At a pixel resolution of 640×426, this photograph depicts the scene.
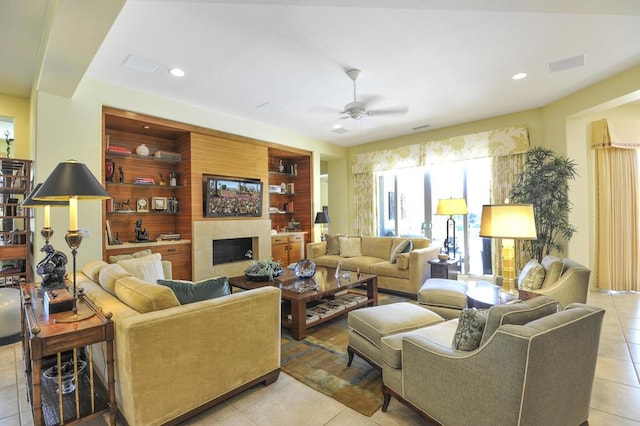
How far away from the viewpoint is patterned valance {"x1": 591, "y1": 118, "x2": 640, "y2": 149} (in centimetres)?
475

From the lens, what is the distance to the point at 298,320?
3.18 metres

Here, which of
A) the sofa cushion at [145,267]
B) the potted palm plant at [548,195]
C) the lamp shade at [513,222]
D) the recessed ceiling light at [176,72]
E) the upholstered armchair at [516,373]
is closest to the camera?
the upholstered armchair at [516,373]

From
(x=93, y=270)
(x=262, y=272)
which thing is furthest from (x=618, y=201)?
(x=93, y=270)

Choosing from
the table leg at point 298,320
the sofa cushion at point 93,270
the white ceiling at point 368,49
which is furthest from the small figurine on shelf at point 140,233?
the table leg at point 298,320

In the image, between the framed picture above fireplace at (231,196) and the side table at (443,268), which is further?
the framed picture above fireplace at (231,196)

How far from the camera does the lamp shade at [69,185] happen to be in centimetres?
175

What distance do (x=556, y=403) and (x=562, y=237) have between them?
430 cm

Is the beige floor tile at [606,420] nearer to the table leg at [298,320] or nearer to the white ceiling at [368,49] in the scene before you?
the table leg at [298,320]

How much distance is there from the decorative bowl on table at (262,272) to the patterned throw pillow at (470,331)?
2511 millimetres

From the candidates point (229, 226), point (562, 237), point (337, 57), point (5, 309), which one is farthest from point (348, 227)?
point (5, 309)

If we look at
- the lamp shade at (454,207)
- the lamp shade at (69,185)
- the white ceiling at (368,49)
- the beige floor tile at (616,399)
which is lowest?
the beige floor tile at (616,399)

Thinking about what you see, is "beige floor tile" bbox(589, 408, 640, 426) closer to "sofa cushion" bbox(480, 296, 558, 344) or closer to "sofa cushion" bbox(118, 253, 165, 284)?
"sofa cushion" bbox(480, 296, 558, 344)

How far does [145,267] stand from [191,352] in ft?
5.30

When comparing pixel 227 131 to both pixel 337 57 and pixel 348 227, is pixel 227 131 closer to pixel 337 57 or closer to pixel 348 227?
pixel 337 57
